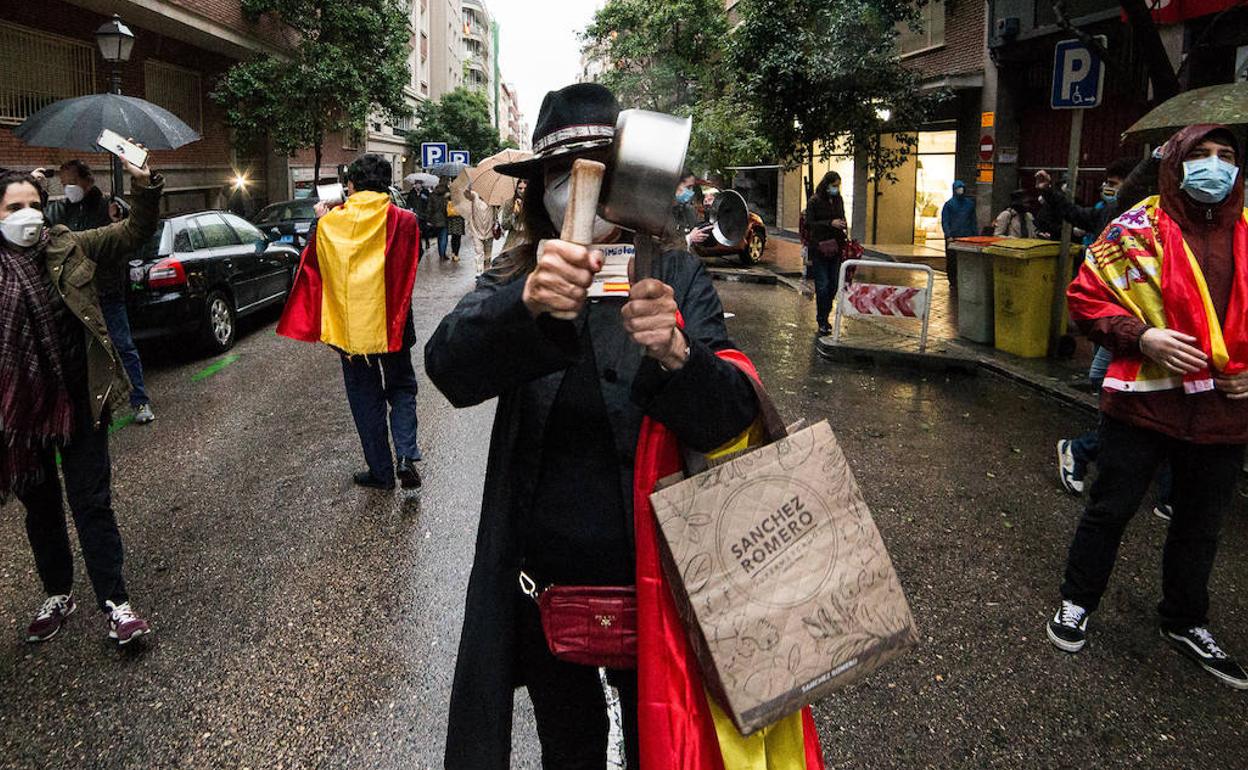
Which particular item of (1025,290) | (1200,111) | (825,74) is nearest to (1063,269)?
(1025,290)

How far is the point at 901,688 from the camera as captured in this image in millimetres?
3076

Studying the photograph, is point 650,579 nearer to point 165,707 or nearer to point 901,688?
point 901,688

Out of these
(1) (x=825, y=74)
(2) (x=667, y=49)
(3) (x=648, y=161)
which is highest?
(2) (x=667, y=49)

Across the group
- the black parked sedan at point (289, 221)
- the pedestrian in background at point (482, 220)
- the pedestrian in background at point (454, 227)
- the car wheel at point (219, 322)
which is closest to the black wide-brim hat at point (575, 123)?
the car wheel at point (219, 322)

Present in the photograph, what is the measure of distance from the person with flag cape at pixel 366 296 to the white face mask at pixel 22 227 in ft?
5.41

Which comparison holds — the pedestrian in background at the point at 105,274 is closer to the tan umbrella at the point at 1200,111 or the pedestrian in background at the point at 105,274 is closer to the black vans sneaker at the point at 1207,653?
the black vans sneaker at the point at 1207,653

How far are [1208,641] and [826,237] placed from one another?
22.7ft

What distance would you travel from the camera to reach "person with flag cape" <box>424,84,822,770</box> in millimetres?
1437

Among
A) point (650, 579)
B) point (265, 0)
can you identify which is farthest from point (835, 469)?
point (265, 0)

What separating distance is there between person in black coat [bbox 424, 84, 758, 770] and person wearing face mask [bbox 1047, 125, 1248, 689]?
6.94 feet

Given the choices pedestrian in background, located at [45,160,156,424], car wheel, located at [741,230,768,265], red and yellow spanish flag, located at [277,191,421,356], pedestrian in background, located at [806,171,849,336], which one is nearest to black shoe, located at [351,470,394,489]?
red and yellow spanish flag, located at [277,191,421,356]

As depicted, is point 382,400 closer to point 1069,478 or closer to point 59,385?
point 59,385

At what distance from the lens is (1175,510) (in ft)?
10.4

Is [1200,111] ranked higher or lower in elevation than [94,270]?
higher
